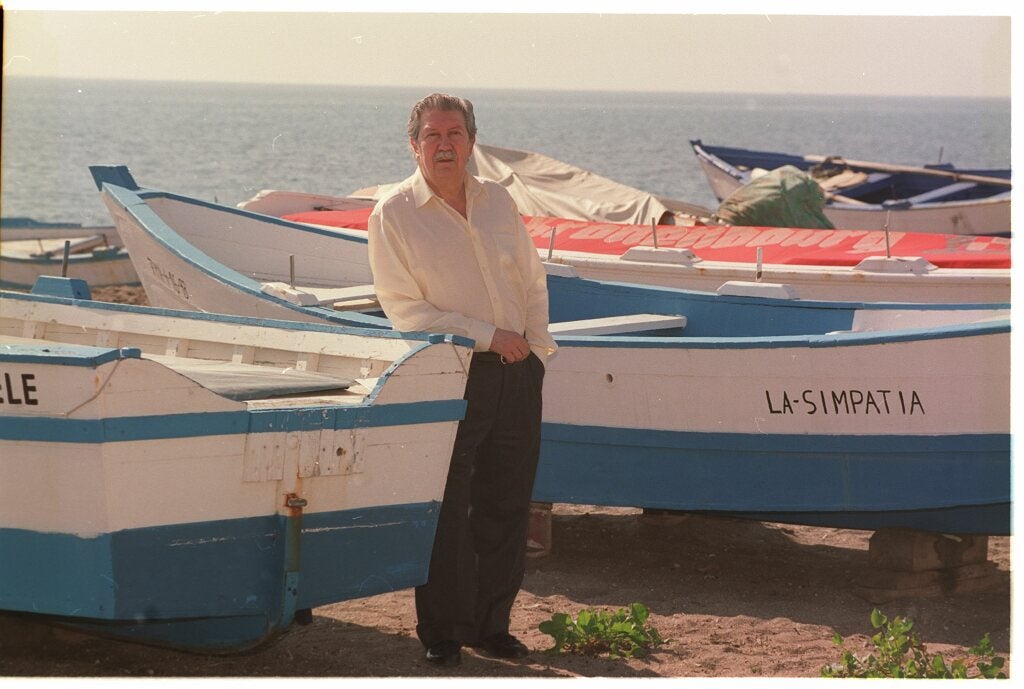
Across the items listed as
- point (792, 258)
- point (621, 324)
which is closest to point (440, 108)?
point (621, 324)

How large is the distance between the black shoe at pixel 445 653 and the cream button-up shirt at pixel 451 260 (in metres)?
0.94

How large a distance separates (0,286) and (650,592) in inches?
400

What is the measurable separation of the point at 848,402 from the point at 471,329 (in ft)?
6.73

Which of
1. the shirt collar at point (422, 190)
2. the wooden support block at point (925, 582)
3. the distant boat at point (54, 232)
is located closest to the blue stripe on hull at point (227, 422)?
the shirt collar at point (422, 190)

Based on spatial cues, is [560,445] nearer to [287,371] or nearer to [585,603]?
[585,603]

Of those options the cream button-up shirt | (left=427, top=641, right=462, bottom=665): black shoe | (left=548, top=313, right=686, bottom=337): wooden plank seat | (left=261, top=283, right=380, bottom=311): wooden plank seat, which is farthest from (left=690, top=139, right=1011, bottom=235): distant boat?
(left=427, top=641, right=462, bottom=665): black shoe

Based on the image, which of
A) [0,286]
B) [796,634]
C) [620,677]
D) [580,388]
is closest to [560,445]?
[580,388]

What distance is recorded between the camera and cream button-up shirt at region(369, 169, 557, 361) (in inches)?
172

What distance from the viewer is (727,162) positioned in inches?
747

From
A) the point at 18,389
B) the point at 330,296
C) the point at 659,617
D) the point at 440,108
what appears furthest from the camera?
the point at 330,296

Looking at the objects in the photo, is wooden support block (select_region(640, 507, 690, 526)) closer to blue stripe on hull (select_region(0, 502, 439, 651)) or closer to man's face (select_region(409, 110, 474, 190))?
blue stripe on hull (select_region(0, 502, 439, 651))

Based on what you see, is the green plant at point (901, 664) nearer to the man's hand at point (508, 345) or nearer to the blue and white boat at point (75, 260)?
the man's hand at point (508, 345)

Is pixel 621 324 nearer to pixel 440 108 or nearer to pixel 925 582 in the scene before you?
pixel 925 582

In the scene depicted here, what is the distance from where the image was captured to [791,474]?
19.5 feet
